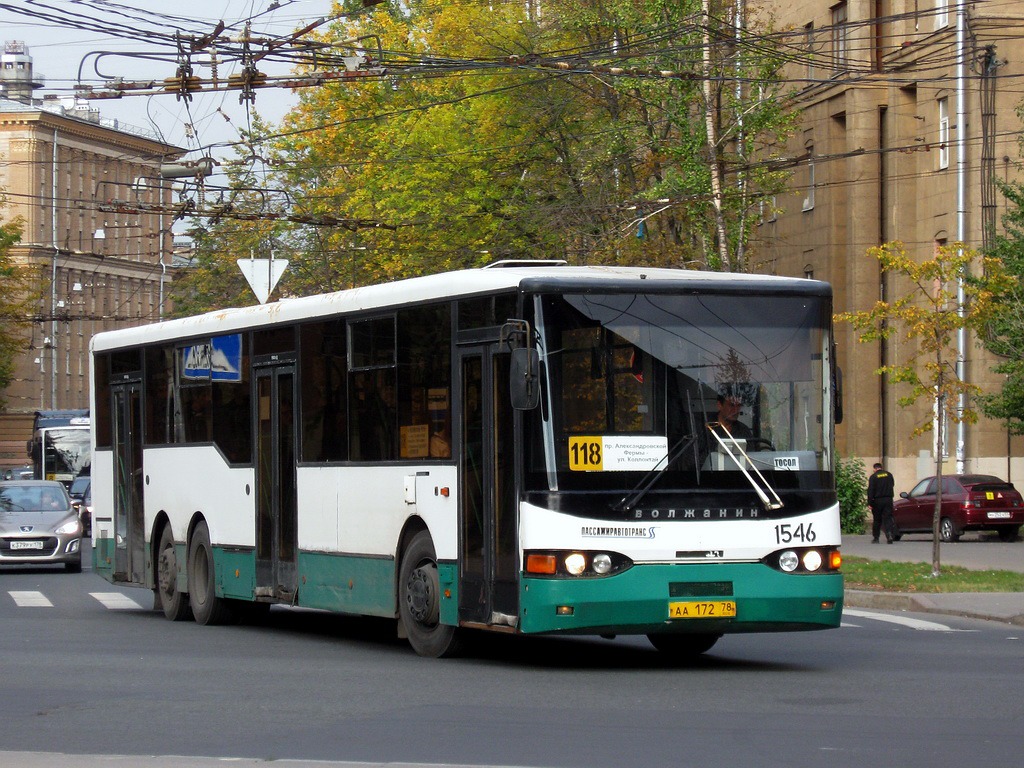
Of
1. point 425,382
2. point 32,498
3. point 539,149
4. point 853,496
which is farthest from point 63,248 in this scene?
point 425,382

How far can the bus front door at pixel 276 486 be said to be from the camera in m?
16.7

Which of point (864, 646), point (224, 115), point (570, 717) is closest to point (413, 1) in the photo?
point (224, 115)

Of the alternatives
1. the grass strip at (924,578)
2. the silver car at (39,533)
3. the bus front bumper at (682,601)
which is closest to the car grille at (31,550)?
the silver car at (39,533)

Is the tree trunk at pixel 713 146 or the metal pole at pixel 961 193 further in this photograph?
the metal pole at pixel 961 193

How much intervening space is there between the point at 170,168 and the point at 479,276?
41.5 feet

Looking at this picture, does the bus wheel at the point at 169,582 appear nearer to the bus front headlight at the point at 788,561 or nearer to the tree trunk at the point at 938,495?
the bus front headlight at the point at 788,561

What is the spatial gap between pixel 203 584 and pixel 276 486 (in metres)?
2.25

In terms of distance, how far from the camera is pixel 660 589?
12891 mm

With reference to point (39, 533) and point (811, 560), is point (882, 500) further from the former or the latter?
point (811, 560)

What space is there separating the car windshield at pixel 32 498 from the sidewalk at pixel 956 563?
524 inches

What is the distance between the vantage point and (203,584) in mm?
18812

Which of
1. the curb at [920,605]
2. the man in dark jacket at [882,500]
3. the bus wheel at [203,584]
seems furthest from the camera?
the man in dark jacket at [882,500]

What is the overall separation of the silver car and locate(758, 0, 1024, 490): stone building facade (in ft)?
55.0

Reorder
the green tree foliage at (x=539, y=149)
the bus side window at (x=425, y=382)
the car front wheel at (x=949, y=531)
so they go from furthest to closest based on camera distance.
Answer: the car front wheel at (x=949, y=531) → the green tree foliage at (x=539, y=149) → the bus side window at (x=425, y=382)
